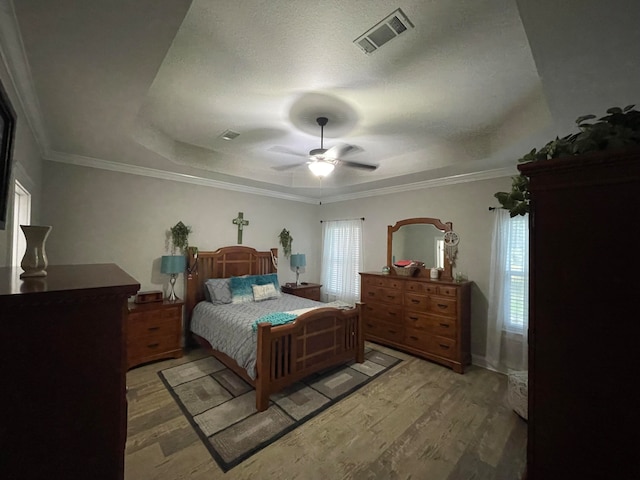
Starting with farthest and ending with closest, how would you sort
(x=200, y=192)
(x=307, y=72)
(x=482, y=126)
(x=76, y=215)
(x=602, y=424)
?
1. (x=200, y=192)
2. (x=76, y=215)
3. (x=482, y=126)
4. (x=307, y=72)
5. (x=602, y=424)

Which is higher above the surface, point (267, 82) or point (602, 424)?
point (267, 82)

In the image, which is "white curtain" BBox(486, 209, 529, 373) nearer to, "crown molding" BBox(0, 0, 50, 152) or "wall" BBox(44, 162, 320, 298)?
"wall" BBox(44, 162, 320, 298)

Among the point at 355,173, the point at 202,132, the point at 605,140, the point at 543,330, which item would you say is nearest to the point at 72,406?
the point at 543,330

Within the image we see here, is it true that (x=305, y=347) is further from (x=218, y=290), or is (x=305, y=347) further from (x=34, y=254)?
(x=34, y=254)

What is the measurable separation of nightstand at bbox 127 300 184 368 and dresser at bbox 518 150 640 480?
12.2ft

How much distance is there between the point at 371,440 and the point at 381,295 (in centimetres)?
218

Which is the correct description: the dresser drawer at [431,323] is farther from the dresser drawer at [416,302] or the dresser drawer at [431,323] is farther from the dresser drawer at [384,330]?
the dresser drawer at [384,330]

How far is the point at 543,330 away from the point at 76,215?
438cm

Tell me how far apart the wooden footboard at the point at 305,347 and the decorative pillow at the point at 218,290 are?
4.93 ft

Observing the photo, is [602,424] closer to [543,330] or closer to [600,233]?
[543,330]

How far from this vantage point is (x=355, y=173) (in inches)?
175

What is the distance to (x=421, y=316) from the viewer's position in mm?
3617

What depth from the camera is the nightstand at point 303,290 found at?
4887mm

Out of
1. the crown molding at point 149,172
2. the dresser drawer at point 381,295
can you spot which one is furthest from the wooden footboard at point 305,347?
the crown molding at point 149,172
